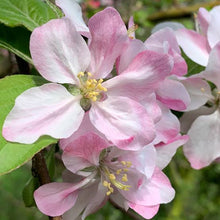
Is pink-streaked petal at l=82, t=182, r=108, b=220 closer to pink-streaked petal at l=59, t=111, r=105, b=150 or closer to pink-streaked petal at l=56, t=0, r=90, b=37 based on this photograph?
pink-streaked petal at l=59, t=111, r=105, b=150

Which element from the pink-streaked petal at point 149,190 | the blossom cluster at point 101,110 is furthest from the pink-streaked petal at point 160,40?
the pink-streaked petal at point 149,190

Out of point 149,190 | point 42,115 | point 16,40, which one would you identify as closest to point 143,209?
point 149,190

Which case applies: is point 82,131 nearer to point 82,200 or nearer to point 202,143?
point 82,200

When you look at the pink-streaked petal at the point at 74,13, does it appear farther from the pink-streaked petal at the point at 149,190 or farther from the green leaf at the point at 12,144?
the pink-streaked petal at the point at 149,190

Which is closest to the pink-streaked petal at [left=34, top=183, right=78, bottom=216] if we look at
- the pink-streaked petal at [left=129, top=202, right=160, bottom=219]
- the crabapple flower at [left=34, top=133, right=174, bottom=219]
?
the crabapple flower at [left=34, top=133, right=174, bottom=219]

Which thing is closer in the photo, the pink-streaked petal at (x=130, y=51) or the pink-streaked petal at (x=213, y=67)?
the pink-streaked petal at (x=130, y=51)

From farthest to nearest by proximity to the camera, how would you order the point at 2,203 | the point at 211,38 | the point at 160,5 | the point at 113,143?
the point at 160,5
the point at 2,203
the point at 211,38
the point at 113,143

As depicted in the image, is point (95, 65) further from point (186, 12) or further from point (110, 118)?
point (186, 12)

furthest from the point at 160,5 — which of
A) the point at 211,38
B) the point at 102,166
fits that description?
the point at 102,166
